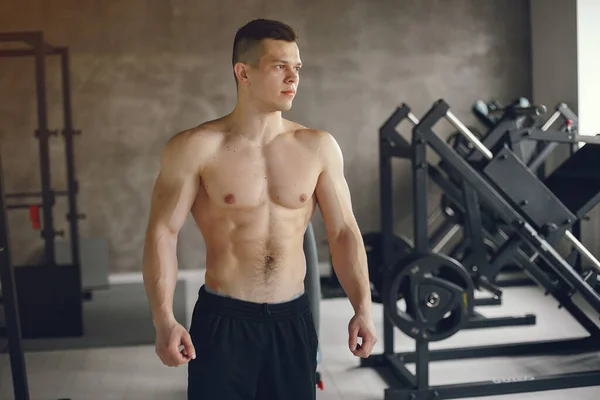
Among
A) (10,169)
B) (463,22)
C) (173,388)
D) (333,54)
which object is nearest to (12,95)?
(10,169)

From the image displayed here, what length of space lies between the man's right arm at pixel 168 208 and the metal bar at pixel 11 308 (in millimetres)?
1275

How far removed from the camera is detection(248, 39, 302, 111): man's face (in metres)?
1.38

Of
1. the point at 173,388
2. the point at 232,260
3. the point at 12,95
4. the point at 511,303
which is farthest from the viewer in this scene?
the point at 12,95

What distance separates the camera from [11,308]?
8.14 feet

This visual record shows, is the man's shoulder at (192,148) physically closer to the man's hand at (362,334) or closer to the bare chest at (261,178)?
the bare chest at (261,178)

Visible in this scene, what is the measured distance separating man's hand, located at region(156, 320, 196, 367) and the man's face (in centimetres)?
50

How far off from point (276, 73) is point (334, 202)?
32 cm

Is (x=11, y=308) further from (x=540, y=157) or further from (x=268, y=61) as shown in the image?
(x=540, y=157)

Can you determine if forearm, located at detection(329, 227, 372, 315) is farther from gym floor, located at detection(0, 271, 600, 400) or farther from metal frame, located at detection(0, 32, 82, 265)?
metal frame, located at detection(0, 32, 82, 265)

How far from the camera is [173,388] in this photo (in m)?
3.11

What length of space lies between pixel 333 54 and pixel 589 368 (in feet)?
10.2

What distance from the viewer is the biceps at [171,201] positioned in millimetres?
1407

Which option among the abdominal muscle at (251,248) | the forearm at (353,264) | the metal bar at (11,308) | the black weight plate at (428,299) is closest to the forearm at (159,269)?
the abdominal muscle at (251,248)

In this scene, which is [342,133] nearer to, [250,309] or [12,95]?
[12,95]
